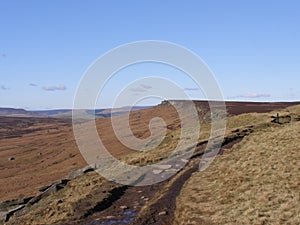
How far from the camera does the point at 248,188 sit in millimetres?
17969

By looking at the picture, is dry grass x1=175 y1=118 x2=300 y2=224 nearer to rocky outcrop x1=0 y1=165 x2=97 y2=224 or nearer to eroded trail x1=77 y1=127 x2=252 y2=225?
eroded trail x1=77 y1=127 x2=252 y2=225

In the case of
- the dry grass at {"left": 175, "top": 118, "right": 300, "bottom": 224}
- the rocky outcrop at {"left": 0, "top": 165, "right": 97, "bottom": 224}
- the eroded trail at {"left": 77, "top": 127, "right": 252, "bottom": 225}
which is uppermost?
the dry grass at {"left": 175, "top": 118, "right": 300, "bottom": 224}

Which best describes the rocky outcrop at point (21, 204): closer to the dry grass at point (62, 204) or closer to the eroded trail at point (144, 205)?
the dry grass at point (62, 204)

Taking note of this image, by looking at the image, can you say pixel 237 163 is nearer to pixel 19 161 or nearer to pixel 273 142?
pixel 273 142

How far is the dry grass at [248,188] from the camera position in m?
14.2

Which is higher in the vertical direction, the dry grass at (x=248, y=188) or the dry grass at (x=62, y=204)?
the dry grass at (x=248, y=188)

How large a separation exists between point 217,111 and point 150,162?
26163mm

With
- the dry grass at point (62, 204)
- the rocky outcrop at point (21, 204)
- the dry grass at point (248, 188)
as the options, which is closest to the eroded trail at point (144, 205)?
the dry grass at point (248, 188)

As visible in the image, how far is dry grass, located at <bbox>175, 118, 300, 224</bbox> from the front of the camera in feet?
46.6

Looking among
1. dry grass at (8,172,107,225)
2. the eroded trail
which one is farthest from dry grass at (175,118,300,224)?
dry grass at (8,172,107,225)

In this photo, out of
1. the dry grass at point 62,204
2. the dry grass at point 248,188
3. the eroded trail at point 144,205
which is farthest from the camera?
the dry grass at point 62,204

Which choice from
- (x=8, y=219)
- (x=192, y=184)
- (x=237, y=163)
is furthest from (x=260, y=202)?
(x=8, y=219)

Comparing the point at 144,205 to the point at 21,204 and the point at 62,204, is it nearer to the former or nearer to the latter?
the point at 62,204

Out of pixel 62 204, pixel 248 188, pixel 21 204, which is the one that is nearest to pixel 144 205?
pixel 62 204
